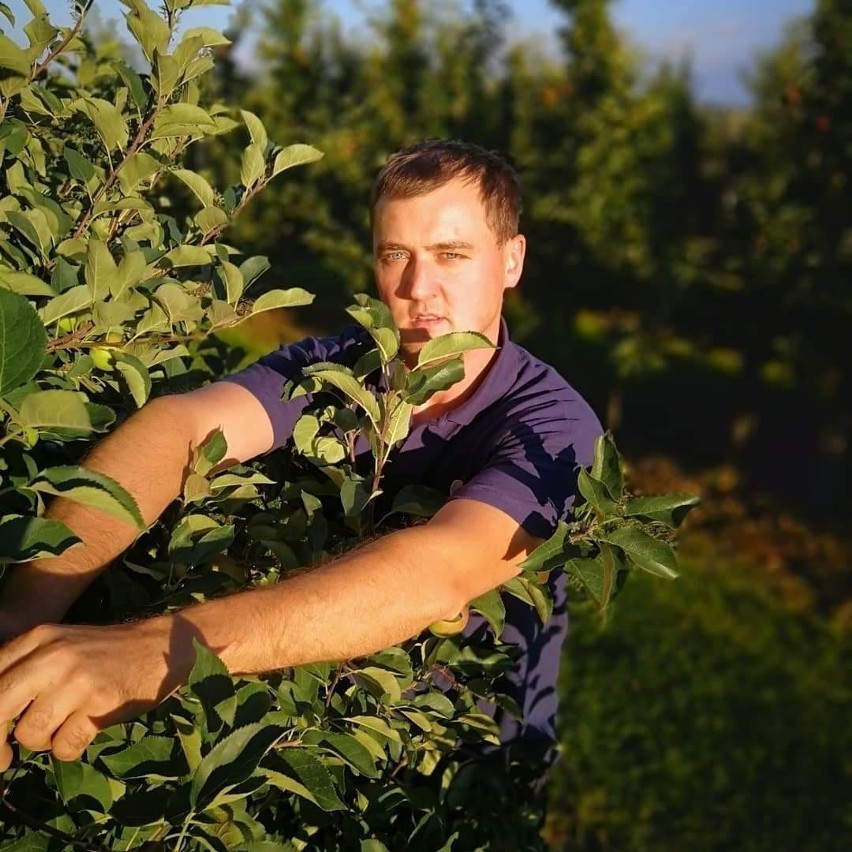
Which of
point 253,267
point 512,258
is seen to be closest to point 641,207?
point 512,258

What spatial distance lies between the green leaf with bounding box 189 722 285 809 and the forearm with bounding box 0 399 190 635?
39 cm

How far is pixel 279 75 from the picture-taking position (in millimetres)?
17531

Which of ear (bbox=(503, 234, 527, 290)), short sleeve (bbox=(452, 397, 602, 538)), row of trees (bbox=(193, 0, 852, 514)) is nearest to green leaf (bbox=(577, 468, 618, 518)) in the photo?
short sleeve (bbox=(452, 397, 602, 538))

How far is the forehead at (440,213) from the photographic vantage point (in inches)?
88.0

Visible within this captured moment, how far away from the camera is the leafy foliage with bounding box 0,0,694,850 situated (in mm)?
1159

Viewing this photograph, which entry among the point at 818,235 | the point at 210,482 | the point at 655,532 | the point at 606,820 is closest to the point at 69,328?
the point at 210,482

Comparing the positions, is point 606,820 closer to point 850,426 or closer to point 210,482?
point 210,482

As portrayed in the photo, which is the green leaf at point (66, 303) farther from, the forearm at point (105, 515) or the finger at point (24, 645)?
the finger at point (24, 645)

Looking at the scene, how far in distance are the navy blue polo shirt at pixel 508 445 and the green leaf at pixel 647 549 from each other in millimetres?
290

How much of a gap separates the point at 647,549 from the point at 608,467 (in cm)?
14

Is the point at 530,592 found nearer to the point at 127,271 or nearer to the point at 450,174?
the point at 127,271

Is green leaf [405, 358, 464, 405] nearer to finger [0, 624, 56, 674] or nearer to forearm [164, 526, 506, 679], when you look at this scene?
forearm [164, 526, 506, 679]

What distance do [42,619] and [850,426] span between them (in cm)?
1178

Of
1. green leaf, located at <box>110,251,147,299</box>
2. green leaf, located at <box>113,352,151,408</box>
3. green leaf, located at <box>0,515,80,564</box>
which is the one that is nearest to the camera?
green leaf, located at <box>0,515,80,564</box>
